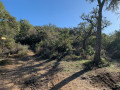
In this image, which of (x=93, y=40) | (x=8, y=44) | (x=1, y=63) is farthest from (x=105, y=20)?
(x=1, y=63)

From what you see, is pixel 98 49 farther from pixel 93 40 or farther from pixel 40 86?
pixel 93 40

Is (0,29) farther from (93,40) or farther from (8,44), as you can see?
(93,40)

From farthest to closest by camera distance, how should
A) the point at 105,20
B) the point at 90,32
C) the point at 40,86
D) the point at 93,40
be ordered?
the point at 93,40
the point at 90,32
the point at 105,20
the point at 40,86

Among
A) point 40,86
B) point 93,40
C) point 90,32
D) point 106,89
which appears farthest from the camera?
point 93,40

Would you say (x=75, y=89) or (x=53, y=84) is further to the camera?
(x=53, y=84)

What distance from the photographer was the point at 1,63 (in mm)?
5816

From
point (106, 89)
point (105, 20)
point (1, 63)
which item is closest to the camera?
point (106, 89)

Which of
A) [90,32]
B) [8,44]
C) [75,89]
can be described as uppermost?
[90,32]

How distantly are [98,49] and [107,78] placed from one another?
91.0 inches

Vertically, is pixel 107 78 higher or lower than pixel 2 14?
lower

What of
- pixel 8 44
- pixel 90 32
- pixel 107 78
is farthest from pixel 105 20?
pixel 8 44

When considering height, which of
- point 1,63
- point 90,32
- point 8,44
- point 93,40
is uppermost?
point 90,32

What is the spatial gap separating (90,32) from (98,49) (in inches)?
251

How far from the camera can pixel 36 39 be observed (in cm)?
1606
